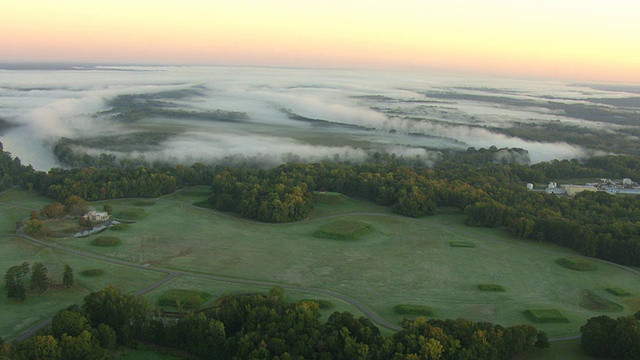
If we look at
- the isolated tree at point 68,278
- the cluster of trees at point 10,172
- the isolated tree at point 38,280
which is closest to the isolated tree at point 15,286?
the isolated tree at point 38,280

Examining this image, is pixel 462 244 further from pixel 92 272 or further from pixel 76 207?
pixel 76 207

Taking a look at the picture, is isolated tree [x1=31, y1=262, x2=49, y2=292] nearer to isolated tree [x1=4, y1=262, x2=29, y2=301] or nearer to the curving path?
isolated tree [x1=4, y1=262, x2=29, y2=301]

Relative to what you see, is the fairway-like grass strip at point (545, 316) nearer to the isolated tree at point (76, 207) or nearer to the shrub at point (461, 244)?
the shrub at point (461, 244)

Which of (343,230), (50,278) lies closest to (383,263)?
(343,230)

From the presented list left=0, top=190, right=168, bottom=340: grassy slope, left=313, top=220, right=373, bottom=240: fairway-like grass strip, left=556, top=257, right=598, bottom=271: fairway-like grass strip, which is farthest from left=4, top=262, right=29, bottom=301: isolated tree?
left=556, top=257, right=598, bottom=271: fairway-like grass strip

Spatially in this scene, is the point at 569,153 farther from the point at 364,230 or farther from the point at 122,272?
the point at 122,272

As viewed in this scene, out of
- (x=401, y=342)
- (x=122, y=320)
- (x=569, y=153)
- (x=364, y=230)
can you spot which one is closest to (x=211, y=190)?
(x=364, y=230)
